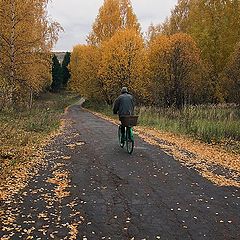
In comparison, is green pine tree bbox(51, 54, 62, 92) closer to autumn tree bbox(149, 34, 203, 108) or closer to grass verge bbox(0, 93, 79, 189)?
autumn tree bbox(149, 34, 203, 108)

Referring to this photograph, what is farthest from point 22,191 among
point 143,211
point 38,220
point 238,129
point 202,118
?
point 202,118

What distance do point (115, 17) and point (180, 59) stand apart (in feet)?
47.2

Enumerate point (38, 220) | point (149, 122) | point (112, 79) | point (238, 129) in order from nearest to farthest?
point (38, 220), point (238, 129), point (149, 122), point (112, 79)

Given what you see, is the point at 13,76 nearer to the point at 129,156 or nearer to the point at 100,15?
the point at 129,156

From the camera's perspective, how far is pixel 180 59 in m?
27.0

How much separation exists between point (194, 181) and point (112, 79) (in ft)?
81.1

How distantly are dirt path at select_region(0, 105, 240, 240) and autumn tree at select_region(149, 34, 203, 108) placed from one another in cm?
1806

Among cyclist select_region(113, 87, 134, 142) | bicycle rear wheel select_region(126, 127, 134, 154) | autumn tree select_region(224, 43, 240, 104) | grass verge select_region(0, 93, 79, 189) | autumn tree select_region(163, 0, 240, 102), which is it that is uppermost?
autumn tree select_region(163, 0, 240, 102)

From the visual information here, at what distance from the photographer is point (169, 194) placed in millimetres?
7094

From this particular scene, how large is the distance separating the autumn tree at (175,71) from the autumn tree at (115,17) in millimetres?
10418

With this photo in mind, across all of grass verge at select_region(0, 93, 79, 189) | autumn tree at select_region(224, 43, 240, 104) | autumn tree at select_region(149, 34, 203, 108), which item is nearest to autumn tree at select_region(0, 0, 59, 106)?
grass verge at select_region(0, 93, 79, 189)

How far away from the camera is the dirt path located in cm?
523

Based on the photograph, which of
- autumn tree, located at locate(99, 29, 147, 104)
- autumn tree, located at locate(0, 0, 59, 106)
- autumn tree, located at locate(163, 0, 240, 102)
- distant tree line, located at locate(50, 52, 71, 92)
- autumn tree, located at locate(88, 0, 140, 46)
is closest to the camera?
autumn tree, located at locate(0, 0, 59, 106)

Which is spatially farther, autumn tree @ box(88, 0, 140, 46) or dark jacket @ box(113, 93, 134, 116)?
autumn tree @ box(88, 0, 140, 46)
